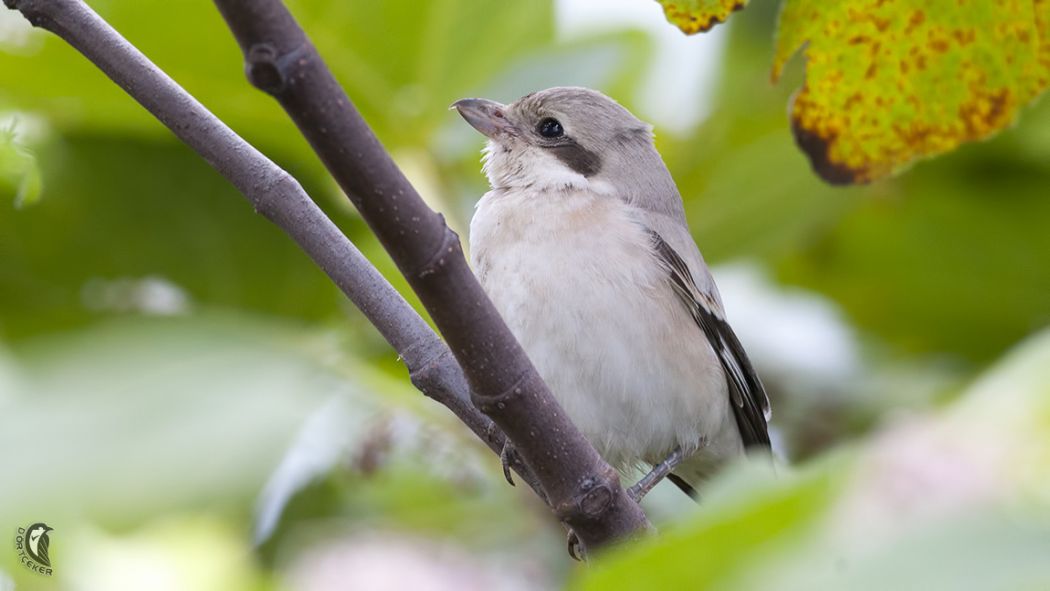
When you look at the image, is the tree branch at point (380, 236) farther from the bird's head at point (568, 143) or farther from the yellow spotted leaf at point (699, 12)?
the bird's head at point (568, 143)

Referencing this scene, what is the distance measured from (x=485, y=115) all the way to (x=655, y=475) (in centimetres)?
115

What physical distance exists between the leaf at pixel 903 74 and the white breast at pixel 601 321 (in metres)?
1.23

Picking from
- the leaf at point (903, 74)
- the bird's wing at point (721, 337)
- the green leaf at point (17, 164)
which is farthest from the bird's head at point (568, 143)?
the green leaf at point (17, 164)

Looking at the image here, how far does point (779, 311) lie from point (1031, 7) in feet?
6.04

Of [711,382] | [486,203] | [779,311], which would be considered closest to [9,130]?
[486,203]

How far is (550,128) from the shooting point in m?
3.81

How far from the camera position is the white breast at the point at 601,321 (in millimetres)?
3242

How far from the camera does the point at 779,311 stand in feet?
12.1

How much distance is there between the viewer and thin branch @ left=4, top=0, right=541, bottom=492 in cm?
176

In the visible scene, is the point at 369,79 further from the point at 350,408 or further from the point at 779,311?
the point at 779,311

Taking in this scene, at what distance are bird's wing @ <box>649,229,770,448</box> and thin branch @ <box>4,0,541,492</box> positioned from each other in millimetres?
1355

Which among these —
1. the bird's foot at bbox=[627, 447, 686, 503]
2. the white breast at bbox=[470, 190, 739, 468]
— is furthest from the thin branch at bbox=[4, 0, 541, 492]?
the bird's foot at bbox=[627, 447, 686, 503]

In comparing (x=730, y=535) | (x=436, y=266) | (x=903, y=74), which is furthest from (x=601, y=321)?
(x=730, y=535)

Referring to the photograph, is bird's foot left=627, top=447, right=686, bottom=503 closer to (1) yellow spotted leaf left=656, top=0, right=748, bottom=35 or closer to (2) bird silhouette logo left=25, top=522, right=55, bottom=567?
(1) yellow spotted leaf left=656, top=0, right=748, bottom=35
